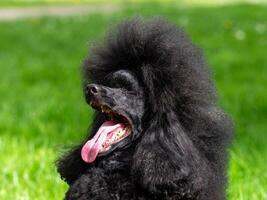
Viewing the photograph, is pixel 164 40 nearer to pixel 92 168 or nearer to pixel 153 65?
pixel 153 65

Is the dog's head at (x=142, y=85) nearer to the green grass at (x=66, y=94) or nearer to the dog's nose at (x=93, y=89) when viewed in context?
the dog's nose at (x=93, y=89)

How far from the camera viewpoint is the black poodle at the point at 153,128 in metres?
2.57

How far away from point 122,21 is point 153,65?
0.36m

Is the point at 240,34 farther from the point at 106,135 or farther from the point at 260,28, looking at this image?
the point at 106,135

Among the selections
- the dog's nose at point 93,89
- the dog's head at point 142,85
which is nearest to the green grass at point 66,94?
the dog's head at point 142,85

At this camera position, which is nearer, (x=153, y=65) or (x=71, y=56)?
(x=153, y=65)

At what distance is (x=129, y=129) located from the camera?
8.70 ft

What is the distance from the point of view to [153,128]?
8.67 feet

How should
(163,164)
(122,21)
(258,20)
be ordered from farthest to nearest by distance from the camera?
1. (258,20)
2. (122,21)
3. (163,164)

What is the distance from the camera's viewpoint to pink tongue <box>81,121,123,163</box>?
2.60 m

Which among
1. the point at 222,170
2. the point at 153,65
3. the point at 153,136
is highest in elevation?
the point at 153,65

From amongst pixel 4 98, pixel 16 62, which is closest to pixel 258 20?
pixel 16 62

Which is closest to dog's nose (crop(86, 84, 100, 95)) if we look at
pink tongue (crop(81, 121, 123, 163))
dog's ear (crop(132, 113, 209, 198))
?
pink tongue (crop(81, 121, 123, 163))

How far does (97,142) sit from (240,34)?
698cm
